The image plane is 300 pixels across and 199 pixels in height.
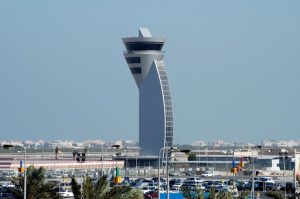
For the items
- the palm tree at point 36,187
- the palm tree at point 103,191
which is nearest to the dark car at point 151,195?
the palm tree at point 36,187

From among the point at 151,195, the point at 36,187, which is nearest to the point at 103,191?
the point at 36,187

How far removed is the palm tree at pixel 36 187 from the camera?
6016 centimetres

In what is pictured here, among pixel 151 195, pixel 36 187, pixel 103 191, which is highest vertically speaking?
pixel 151 195

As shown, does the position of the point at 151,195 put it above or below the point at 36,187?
above

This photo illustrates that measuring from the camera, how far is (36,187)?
200ft

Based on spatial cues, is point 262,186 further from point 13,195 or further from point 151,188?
point 13,195

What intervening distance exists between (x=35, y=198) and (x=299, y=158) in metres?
79.7

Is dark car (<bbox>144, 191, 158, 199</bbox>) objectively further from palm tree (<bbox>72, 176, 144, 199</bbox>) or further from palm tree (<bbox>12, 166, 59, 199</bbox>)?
palm tree (<bbox>72, 176, 144, 199</bbox>)

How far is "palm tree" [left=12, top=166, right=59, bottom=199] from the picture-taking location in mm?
60156

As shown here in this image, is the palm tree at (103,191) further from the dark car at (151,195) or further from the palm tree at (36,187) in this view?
the dark car at (151,195)

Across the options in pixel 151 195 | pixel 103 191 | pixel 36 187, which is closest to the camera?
pixel 103 191

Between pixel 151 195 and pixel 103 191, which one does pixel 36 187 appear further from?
pixel 151 195

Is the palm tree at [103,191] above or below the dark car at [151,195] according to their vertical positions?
below

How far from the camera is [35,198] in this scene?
60406mm
